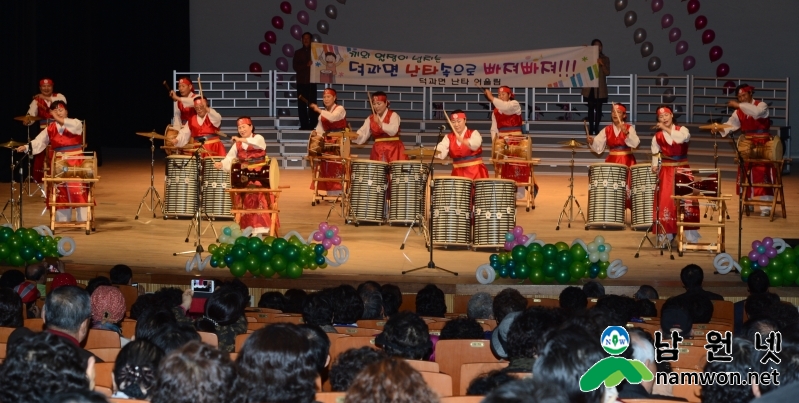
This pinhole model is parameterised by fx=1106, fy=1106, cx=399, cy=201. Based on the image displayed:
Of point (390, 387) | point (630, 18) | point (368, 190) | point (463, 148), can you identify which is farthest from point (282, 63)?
point (390, 387)

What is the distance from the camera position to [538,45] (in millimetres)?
18016

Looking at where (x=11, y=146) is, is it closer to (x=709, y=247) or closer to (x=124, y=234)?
(x=124, y=234)

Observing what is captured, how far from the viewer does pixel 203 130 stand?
458 inches

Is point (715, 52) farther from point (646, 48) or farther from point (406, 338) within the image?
point (406, 338)

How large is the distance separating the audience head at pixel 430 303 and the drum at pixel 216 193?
4982 mm

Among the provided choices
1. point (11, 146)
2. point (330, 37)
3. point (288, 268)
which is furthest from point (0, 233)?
point (330, 37)

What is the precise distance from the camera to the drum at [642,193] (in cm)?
1049

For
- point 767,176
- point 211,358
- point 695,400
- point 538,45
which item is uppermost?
point 538,45

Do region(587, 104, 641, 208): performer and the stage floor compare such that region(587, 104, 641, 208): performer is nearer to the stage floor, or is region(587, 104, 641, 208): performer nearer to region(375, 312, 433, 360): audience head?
the stage floor

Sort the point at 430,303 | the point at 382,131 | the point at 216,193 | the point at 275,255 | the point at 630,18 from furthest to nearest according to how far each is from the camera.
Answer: the point at 630,18 → the point at 382,131 → the point at 216,193 → the point at 275,255 → the point at 430,303

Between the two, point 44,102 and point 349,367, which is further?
point 44,102

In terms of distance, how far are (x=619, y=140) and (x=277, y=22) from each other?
332 inches

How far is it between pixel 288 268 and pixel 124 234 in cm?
278

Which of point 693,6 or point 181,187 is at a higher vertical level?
point 693,6
